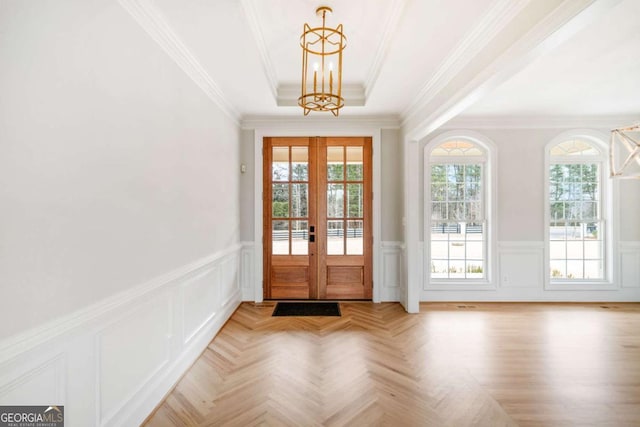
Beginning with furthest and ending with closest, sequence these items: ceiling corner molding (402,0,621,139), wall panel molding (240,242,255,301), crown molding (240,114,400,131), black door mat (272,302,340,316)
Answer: wall panel molding (240,242,255,301) < crown molding (240,114,400,131) < black door mat (272,302,340,316) < ceiling corner molding (402,0,621,139)

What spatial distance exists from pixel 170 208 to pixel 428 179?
3530 mm

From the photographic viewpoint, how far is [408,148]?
13.8ft

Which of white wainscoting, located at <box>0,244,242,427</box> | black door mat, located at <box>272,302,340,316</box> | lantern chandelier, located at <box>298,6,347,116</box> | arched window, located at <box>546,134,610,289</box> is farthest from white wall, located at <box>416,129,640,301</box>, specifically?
white wainscoting, located at <box>0,244,242,427</box>

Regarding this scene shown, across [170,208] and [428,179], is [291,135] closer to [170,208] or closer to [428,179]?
[428,179]

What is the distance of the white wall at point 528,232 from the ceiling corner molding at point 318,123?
139cm

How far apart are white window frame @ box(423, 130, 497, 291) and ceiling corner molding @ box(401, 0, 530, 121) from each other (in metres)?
1.29

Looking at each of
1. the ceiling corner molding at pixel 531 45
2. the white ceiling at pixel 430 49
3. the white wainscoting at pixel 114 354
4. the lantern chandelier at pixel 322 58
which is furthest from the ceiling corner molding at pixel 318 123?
the white wainscoting at pixel 114 354

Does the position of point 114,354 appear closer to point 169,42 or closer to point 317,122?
point 169,42

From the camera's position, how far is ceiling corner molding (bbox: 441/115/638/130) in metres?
4.54

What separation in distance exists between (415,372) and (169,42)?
326cm

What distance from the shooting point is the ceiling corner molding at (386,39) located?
2213 millimetres

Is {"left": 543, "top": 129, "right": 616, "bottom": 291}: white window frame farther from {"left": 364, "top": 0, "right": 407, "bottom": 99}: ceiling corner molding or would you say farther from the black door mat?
the black door mat

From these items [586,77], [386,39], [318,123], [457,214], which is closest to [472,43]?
[386,39]

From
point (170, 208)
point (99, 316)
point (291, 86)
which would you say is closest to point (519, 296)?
point (291, 86)
